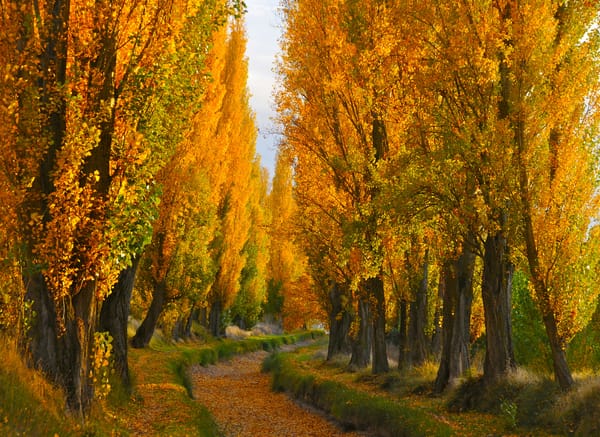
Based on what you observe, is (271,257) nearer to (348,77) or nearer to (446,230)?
(348,77)

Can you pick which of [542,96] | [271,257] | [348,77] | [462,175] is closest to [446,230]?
[462,175]

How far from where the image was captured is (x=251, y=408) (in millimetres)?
19281

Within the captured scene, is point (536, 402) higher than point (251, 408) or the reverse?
higher

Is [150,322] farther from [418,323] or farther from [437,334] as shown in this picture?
[437,334]

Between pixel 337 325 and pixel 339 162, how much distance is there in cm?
1446

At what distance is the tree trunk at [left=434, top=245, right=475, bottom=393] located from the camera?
15805mm

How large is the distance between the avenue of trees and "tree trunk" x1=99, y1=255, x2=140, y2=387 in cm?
5

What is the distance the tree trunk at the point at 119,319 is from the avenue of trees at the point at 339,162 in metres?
0.05

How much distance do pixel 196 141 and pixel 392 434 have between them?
14.4 meters

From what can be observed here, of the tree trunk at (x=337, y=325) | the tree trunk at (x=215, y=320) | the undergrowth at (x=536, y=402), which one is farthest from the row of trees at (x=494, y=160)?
the tree trunk at (x=215, y=320)

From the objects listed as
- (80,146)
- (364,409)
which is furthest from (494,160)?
(80,146)

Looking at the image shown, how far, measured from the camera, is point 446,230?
14312mm

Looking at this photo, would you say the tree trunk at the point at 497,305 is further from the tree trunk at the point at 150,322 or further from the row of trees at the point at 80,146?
the tree trunk at the point at 150,322

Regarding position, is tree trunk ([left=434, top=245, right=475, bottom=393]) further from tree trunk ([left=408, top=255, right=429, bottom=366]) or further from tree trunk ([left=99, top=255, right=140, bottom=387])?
tree trunk ([left=99, top=255, right=140, bottom=387])
